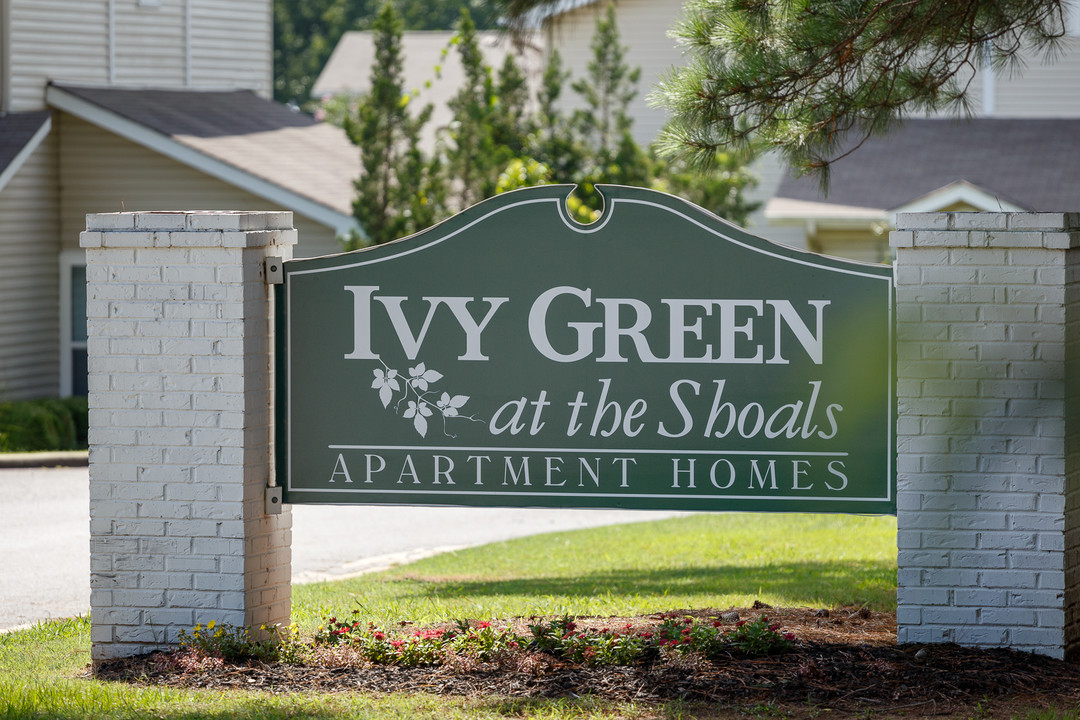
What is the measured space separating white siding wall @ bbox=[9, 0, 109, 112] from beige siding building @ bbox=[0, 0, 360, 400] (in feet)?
0.06

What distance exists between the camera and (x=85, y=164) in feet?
60.5

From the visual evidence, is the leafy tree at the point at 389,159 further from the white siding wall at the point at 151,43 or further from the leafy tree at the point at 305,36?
the leafy tree at the point at 305,36

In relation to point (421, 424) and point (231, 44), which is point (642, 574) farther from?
point (231, 44)

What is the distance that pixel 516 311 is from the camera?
237 inches

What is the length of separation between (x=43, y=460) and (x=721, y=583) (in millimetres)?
9063

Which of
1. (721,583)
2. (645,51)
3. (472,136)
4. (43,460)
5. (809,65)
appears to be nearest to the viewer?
(809,65)

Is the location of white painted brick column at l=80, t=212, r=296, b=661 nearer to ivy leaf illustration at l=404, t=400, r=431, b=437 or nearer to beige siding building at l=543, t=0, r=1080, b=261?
ivy leaf illustration at l=404, t=400, r=431, b=437

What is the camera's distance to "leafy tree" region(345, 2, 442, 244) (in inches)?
667

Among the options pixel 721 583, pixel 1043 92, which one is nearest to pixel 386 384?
pixel 721 583

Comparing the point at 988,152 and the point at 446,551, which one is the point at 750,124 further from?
the point at 988,152

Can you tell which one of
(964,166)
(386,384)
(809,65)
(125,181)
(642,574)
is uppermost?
(964,166)

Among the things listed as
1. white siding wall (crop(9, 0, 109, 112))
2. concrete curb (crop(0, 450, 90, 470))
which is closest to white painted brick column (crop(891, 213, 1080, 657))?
concrete curb (crop(0, 450, 90, 470))

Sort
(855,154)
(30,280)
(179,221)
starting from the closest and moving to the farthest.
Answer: (179,221)
(30,280)
(855,154)

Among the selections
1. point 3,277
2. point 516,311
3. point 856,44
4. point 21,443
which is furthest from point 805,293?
point 3,277
